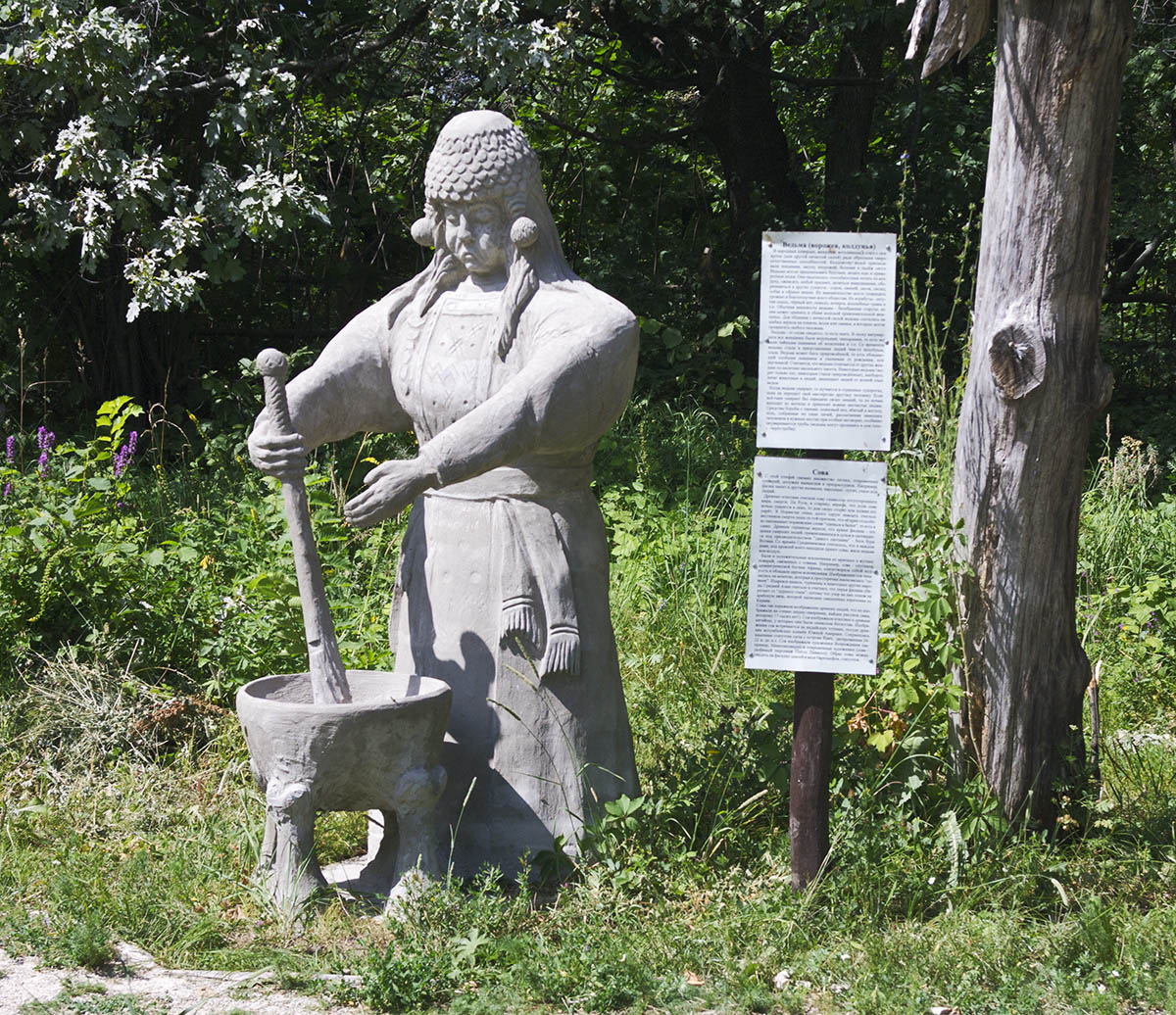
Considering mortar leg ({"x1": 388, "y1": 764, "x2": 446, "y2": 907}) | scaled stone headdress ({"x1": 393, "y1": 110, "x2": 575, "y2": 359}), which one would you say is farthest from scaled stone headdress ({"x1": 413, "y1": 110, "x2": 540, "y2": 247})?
mortar leg ({"x1": 388, "y1": 764, "x2": 446, "y2": 907})

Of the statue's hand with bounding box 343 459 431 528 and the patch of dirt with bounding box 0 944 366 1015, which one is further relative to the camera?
the statue's hand with bounding box 343 459 431 528

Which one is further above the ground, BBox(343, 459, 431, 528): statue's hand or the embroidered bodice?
the embroidered bodice

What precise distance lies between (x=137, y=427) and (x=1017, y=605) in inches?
250

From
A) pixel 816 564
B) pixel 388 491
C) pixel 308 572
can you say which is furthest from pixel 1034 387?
pixel 308 572

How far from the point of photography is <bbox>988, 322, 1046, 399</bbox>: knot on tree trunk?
380 cm

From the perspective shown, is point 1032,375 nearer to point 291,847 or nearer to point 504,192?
point 504,192

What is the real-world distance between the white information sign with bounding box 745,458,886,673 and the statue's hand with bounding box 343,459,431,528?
0.83 meters

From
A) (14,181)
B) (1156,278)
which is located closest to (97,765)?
(14,181)

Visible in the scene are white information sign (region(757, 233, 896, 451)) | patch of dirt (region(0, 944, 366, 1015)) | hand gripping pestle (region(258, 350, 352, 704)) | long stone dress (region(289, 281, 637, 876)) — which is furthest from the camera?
long stone dress (region(289, 281, 637, 876))

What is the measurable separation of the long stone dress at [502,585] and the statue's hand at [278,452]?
0.25m

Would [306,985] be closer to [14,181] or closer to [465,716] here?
[465,716]

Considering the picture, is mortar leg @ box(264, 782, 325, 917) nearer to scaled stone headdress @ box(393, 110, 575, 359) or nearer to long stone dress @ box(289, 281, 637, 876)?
long stone dress @ box(289, 281, 637, 876)

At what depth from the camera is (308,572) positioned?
365cm

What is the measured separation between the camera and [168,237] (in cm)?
664
